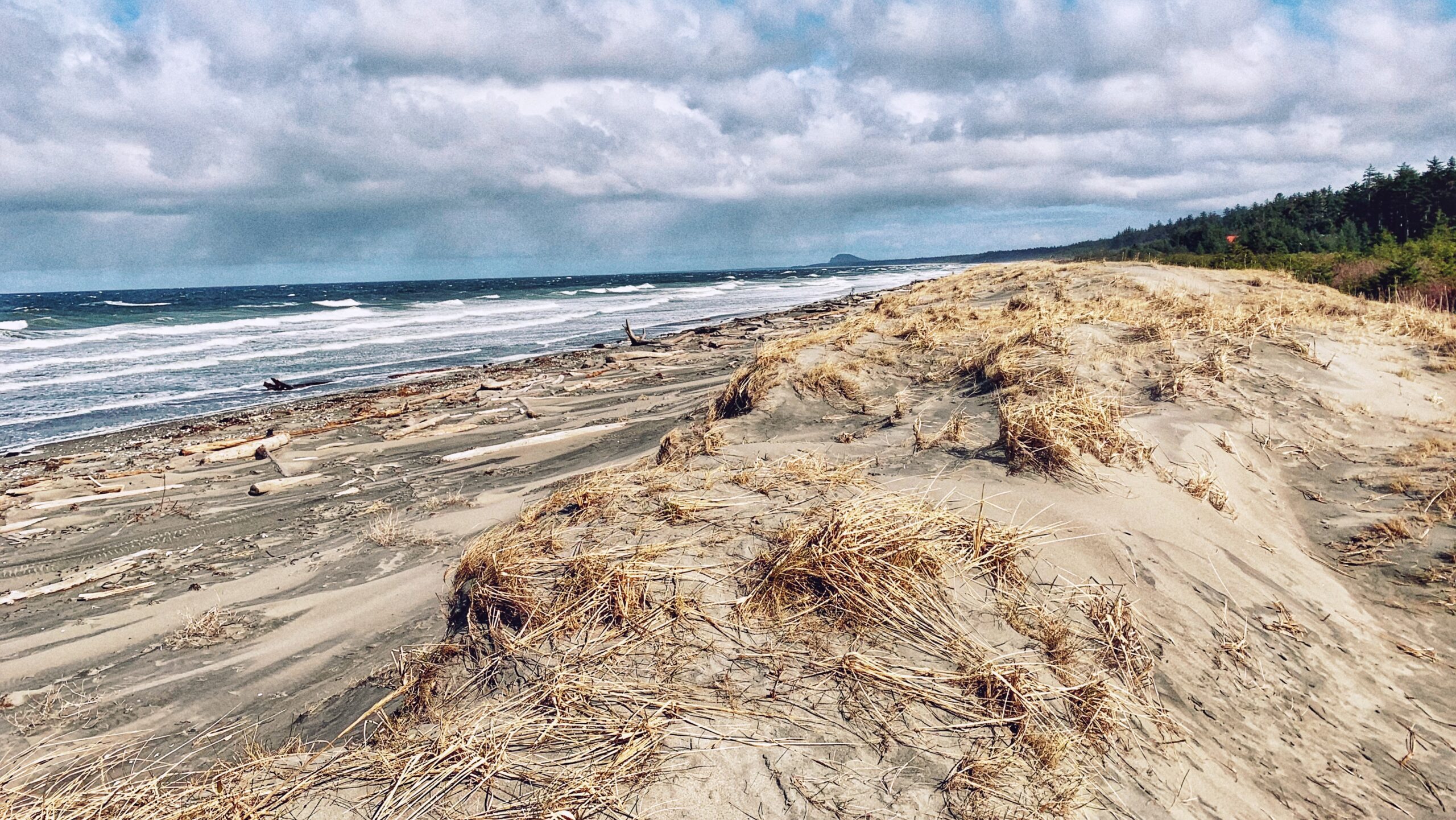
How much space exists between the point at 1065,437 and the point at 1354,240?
148 feet

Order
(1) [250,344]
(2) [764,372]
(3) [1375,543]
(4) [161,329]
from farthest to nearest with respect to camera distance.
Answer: (4) [161,329], (1) [250,344], (2) [764,372], (3) [1375,543]

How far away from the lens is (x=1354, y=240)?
37000 millimetres

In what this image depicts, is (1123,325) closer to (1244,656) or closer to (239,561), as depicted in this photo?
(1244,656)

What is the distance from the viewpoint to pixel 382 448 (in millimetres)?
11062

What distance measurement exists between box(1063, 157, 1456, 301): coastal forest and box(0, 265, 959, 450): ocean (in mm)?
20813

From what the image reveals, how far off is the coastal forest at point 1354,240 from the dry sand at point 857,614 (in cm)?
887

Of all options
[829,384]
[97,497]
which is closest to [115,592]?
[97,497]

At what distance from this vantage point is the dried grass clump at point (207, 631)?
5232 millimetres

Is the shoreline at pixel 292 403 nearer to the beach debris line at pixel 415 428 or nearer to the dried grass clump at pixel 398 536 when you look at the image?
the beach debris line at pixel 415 428

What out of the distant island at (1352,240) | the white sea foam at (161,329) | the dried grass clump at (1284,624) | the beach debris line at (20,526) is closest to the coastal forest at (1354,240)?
the distant island at (1352,240)

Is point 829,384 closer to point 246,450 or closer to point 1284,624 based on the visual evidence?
point 1284,624

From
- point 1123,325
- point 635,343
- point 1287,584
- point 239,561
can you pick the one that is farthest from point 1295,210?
point 239,561

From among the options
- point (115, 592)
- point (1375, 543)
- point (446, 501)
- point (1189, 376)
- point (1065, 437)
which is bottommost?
point (115, 592)

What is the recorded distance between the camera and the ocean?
16.3 m
